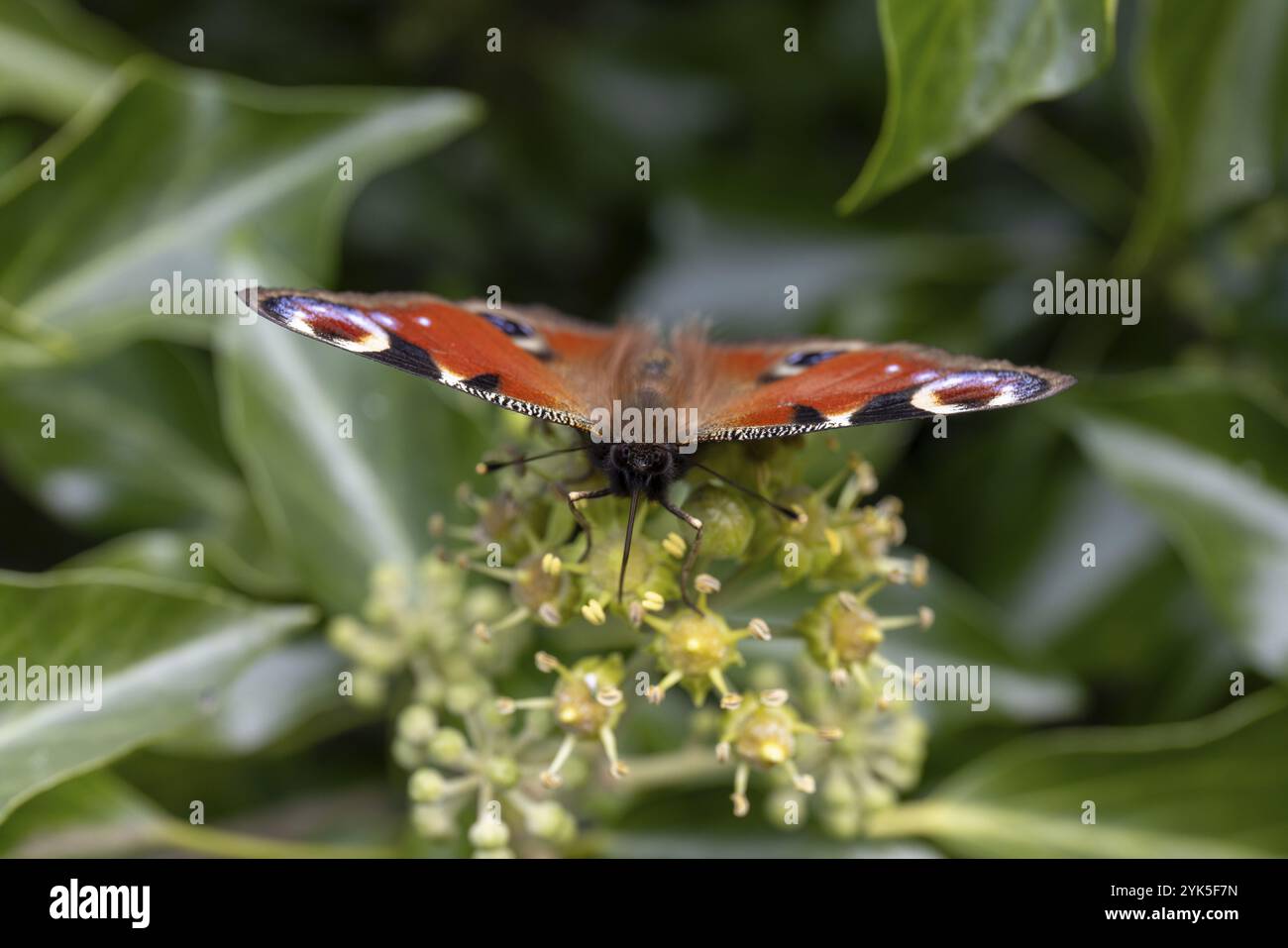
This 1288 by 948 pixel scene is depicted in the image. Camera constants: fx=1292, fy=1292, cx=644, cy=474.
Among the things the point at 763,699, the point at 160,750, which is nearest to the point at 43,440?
the point at 160,750

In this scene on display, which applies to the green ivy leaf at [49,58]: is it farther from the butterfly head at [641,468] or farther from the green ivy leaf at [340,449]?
the butterfly head at [641,468]

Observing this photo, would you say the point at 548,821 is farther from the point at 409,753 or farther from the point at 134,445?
the point at 134,445

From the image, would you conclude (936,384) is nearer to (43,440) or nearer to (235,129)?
(235,129)

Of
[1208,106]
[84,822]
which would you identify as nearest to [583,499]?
[84,822]

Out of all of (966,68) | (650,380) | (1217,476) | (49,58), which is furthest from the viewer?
(49,58)

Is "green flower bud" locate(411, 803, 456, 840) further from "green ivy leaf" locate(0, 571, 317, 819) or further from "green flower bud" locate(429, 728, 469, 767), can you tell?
"green ivy leaf" locate(0, 571, 317, 819)
